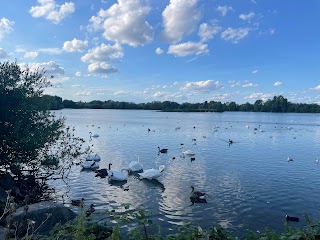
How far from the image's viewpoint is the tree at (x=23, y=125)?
674 inches

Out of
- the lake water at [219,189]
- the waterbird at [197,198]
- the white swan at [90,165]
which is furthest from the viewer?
the white swan at [90,165]

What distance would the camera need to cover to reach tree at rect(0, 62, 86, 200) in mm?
17109

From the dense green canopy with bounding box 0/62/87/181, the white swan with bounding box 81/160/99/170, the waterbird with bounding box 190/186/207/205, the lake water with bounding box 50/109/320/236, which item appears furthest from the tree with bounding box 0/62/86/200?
the waterbird with bounding box 190/186/207/205

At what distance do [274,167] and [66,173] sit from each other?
669 inches

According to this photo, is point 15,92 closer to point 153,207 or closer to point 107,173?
point 107,173

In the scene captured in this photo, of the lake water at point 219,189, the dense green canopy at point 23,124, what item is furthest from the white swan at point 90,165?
the dense green canopy at point 23,124

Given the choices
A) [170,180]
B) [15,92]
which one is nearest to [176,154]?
[170,180]

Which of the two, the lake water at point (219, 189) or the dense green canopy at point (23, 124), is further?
the dense green canopy at point (23, 124)

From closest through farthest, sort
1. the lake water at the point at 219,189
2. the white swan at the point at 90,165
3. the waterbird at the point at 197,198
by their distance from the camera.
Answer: the lake water at the point at 219,189
the waterbird at the point at 197,198
the white swan at the point at 90,165

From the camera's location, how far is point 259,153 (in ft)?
112

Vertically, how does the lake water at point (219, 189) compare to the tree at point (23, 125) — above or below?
below

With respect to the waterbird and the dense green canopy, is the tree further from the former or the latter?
the waterbird

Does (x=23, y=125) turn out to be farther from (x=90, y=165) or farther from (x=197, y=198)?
(x=197, y=198)

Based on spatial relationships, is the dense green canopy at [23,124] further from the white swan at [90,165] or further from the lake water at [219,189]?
the white swan at [90,165]
